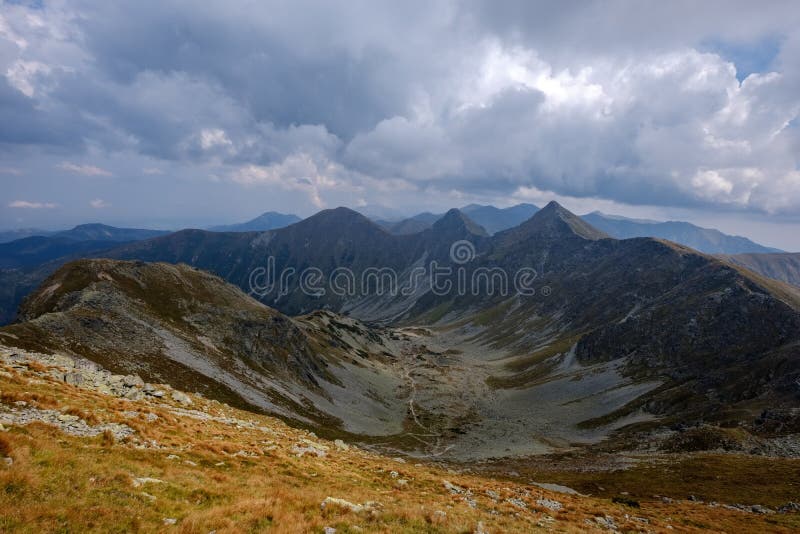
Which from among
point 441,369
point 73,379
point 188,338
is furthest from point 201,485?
point 441,369

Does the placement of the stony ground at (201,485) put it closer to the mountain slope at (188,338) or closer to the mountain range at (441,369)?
the mountain slope at (188,338)

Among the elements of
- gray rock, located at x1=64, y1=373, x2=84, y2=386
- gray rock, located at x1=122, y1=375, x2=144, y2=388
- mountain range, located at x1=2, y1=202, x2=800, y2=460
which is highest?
gray rock, located at x1=64, y1=373, x2=84, y2=386

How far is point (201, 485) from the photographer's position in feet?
56.9

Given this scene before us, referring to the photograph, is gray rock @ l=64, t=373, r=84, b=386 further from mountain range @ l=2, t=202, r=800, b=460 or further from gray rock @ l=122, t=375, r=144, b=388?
mountain range @ l=2, t=202, r=800, b=460

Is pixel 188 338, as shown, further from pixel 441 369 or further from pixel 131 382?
pixel 441 369

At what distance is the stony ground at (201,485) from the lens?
44.0 ft

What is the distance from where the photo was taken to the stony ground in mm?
13406

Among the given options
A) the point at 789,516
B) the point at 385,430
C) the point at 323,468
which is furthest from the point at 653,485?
the point at 385,430

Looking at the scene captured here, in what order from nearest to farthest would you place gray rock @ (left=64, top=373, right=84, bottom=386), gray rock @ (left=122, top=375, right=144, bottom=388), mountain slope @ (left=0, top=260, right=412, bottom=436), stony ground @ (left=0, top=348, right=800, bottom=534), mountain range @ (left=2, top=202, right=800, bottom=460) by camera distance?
stony ground @ (left=0, top=348, right=800, bottom=534), gray rock @ (left=64, top=373, right=84, bottom=386), gray rock @ (left=122, top=375, right=144, bottom=388), mountain slope @ (left=0, top=260, right=412, bottom=436), mountain range @ (left=2, top=202, right=800, bottom=460)

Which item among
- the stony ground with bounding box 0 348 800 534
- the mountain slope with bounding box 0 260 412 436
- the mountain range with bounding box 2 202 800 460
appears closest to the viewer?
the stony ground with bounding box 0 348 800 534

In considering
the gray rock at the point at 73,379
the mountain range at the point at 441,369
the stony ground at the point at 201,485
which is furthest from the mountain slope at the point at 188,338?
the stony ground at the point at 201,485

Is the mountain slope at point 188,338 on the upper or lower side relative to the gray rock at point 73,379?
lower

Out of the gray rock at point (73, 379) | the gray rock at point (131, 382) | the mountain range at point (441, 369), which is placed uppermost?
the gray rock at point (73, 379)

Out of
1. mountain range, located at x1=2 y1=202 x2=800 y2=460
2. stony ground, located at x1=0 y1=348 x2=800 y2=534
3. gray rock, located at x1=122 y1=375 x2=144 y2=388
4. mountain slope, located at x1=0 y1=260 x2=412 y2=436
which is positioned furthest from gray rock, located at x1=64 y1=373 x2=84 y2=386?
mountain range, located at x1=2 y1=202 x2=800 y2=460
